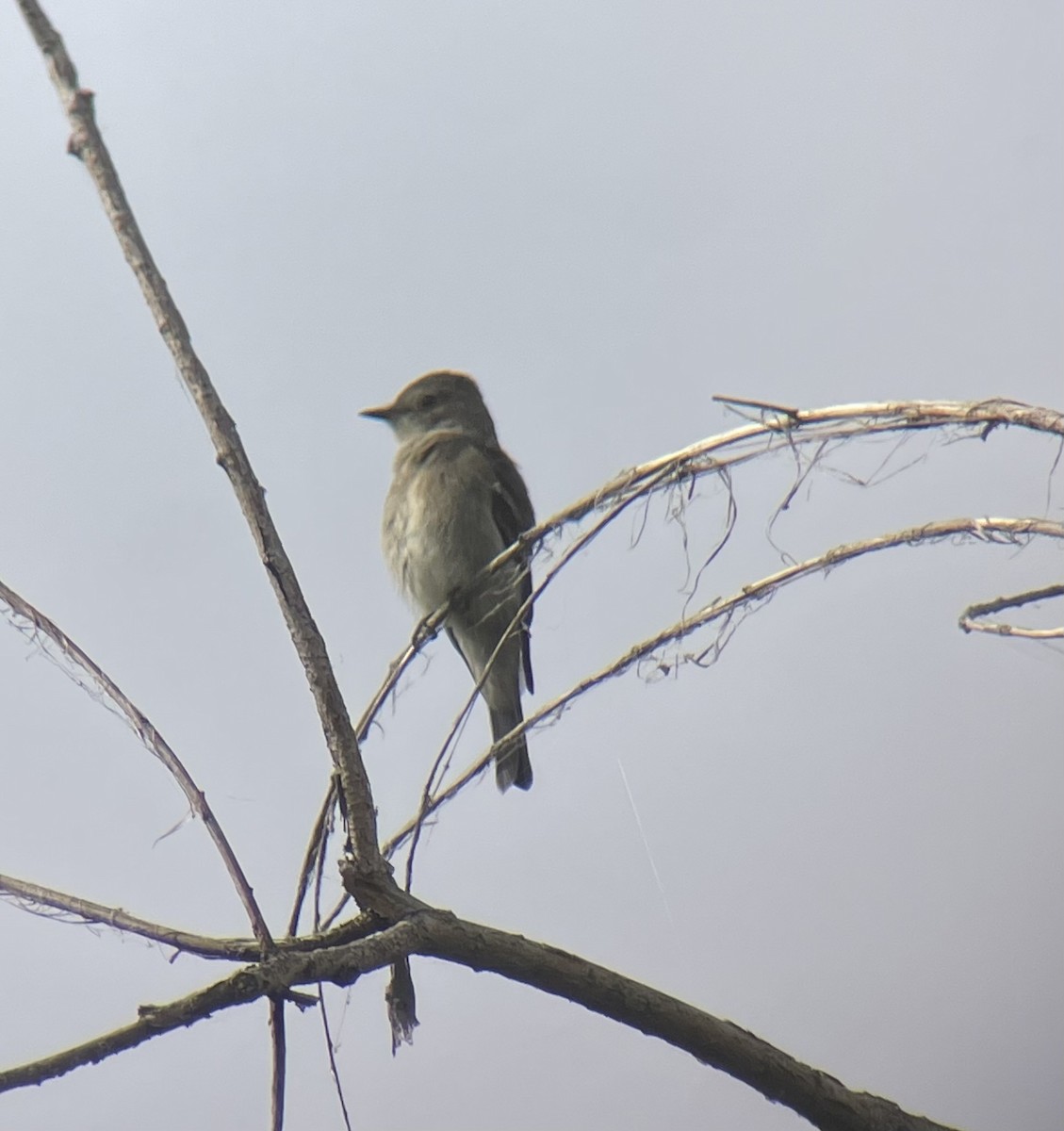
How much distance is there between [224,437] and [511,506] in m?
3.09

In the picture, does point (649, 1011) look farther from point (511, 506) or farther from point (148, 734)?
point (511, 506)

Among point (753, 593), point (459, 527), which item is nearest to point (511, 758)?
point (459, 527)

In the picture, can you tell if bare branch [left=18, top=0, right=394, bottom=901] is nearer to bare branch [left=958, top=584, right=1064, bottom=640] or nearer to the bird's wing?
bare branch [left=958, top=584, right=1064, bottom=640]

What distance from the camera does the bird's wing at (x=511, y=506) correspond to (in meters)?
4.84

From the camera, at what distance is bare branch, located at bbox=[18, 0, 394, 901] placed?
1801mm

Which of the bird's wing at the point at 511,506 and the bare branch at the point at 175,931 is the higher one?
the bird's wing at the point at 511,506

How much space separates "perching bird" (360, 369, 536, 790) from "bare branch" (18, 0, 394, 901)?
2.48 m

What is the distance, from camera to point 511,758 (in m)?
4.30

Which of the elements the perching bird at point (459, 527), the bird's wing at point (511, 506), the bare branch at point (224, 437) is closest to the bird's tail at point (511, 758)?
the perching bird at point (459, 527)

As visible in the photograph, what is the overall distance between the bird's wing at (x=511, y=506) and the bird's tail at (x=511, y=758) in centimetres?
25

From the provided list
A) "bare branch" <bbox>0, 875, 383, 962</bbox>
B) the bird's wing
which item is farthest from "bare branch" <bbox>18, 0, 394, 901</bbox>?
the bird's wing

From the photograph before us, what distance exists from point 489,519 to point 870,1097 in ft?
10.1

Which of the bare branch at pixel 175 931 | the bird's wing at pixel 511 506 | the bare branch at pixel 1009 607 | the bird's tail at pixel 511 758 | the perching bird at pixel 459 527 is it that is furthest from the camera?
the bird's wing at pixel 511 506

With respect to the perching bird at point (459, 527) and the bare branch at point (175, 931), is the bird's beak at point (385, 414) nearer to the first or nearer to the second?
the perching bird at point (459, 527)
